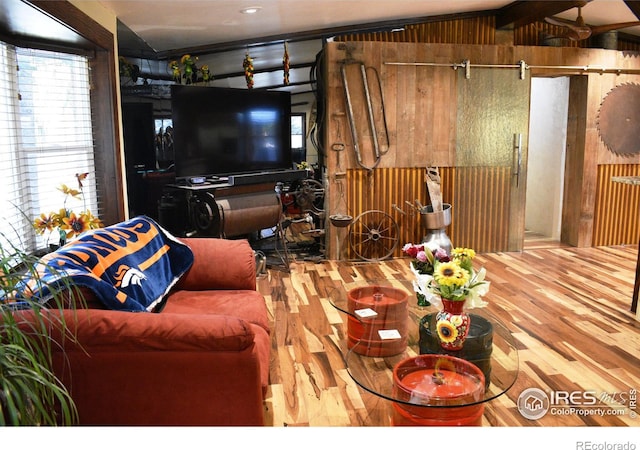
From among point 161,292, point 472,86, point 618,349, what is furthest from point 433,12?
point 161,292

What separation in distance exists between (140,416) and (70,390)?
25cm

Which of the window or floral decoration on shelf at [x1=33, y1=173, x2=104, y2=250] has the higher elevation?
the window

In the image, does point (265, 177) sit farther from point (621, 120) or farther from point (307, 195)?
point (621, 120)

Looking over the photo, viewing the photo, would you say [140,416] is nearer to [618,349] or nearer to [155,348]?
[155,348]

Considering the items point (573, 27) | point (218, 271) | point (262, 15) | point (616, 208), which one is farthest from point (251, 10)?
point (616, 208)

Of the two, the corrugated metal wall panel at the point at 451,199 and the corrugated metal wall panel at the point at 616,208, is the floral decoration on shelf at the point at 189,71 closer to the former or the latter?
the corrugated metal wall panel at the point at 451,199

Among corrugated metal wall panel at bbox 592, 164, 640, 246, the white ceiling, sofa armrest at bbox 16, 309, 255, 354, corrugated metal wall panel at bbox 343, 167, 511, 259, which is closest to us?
sofa armrest at bbox 16, 309, 255, 354

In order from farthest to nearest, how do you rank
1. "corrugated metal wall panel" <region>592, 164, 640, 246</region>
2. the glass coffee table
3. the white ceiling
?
"corrugated metal wall panel" <region>592, 164, 640, 246</region> → the white ceiling → the glass coffee table

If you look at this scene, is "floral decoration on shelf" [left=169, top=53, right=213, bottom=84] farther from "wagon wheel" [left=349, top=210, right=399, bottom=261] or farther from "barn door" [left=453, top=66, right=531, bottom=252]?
"barn door" [left=453, top=66, right=531, bottom=252]

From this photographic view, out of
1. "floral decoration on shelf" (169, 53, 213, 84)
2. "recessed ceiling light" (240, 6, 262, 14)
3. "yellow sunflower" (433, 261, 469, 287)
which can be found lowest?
"yellow sunflower" (433, 261, 469, 287)

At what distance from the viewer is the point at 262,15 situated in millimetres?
4547

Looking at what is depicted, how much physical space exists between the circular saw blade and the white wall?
427 mm

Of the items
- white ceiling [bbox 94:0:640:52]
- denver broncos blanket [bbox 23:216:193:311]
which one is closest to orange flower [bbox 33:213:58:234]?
denver broncos blanket [bbox 23:216:193:311]

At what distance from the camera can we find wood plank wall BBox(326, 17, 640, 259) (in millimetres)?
5379
